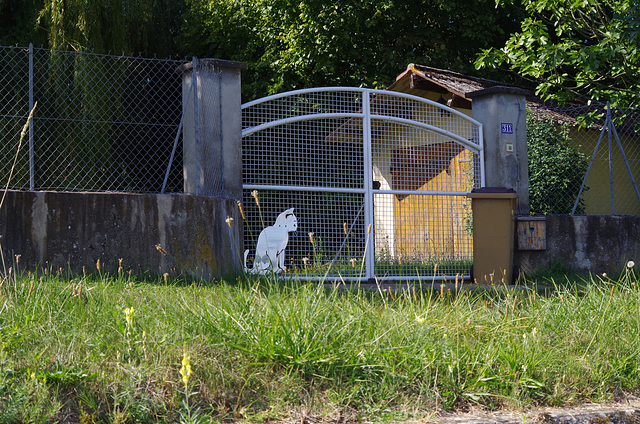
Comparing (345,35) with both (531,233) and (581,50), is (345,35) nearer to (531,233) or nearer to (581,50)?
(581,50)

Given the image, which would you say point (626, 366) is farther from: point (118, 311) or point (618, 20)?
point (618, 20)

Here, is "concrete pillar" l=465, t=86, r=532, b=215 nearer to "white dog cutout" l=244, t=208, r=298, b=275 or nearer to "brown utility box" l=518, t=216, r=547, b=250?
"brown utility box" l=518, t=216, r=547, b=250

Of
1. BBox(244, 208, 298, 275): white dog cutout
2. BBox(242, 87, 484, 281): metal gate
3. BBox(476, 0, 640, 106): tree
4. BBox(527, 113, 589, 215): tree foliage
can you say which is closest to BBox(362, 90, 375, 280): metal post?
BBox(242, 87, 484, 281): metal gate

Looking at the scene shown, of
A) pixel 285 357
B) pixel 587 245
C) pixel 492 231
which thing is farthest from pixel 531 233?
pixel 285 357

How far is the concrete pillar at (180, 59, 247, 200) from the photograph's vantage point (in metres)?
7.20

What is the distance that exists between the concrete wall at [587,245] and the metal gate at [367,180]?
1.03 m

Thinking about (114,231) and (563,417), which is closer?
(563,417)

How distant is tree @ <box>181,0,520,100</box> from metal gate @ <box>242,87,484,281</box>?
28.0 ft

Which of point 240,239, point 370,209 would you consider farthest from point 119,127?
point 370,209

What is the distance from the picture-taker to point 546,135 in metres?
11.8

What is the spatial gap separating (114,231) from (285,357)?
3.45 m

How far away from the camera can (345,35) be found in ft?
56.9

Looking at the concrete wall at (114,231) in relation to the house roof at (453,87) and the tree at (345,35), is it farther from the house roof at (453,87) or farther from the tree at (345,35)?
the tree at (345,35)

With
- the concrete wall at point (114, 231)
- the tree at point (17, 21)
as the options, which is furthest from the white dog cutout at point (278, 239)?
the tree at point (17, 21)
